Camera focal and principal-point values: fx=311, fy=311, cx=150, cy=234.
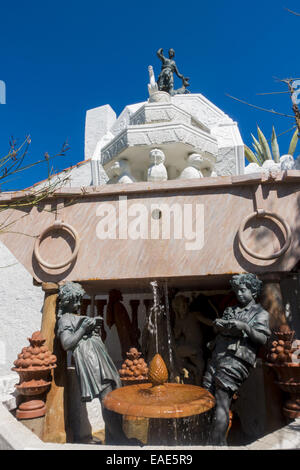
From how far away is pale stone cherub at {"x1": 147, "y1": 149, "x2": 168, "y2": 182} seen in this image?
161 inches

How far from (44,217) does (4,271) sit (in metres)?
3.89

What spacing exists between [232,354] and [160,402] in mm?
911

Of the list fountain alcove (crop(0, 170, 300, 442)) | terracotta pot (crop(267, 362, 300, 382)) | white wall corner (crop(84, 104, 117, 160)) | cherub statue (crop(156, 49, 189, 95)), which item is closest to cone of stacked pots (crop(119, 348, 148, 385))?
fountain alcove (crop(0, 170, 300, 442))

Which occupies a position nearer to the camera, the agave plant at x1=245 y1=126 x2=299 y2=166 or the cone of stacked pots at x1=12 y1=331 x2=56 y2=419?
the cone of stacked pots at x1=12 y1=331 x2=56 y2=419

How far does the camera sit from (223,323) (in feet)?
9.48

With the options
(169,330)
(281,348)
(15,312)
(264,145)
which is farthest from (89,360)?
(264,145)

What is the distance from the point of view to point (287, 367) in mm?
2801

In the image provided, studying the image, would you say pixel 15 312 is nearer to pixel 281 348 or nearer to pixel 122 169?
pixel 122 169

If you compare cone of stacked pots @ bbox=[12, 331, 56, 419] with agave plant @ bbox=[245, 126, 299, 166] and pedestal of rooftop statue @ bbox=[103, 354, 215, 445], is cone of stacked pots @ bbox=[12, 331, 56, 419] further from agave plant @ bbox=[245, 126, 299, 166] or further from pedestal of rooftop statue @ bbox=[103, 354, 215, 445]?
agave plant @ bbox=[245, 126, 299, 166]

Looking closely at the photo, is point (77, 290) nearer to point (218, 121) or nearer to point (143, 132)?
point (143, 132)

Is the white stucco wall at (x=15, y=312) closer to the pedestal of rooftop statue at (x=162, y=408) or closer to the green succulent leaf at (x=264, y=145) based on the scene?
the pedestal of rooftop statue at (x=162, y=408)

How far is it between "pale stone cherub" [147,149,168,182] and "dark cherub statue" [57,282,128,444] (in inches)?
70.1

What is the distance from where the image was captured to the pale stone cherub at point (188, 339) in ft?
13.8
